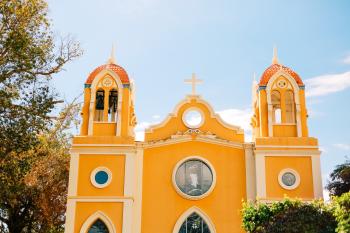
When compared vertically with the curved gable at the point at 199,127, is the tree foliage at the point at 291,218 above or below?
below

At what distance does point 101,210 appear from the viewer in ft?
62.8

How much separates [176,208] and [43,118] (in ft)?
20.7

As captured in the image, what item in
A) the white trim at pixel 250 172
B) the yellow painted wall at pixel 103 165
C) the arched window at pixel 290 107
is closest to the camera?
the yellow painted wall at pixel 103 165

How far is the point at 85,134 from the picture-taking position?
20578 mm

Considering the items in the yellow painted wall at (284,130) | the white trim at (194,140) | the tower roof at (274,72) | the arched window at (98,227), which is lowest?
the arched window at (98,227)

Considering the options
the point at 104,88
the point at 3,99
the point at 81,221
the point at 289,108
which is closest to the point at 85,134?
the point at 104,88

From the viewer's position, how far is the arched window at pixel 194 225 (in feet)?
63.1

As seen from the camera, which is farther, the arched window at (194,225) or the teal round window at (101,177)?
the teal round window at (101,177)

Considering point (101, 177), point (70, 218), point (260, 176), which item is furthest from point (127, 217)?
point (260, 176)

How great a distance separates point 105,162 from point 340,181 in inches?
379

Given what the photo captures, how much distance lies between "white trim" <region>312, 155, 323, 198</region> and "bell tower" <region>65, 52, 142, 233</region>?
6.65m

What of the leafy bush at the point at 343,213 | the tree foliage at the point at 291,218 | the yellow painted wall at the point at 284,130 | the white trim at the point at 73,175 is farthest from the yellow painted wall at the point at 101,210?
the leafy bush at the point at 343,213

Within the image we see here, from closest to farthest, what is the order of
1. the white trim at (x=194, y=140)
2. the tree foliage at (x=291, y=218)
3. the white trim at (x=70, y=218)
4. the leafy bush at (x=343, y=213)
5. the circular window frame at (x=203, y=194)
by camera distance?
the leafy bush at (x=343, y=213), the tree foliage at (x=291, y=218), the white trim at (x=70, y=218), the circular window frame at (x=203, y=194), the white trim at (x=194, y=140)

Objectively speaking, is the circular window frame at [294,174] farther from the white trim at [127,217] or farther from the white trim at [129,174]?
the white trim at [127,217]
